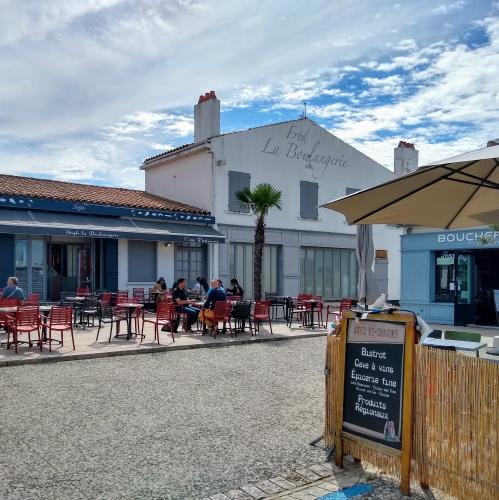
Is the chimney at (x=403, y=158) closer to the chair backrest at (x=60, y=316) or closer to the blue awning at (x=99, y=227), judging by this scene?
the blue awning at (x=99, y=227)

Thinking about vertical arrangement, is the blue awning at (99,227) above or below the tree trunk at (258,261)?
above

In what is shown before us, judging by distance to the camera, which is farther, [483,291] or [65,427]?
[483,291]

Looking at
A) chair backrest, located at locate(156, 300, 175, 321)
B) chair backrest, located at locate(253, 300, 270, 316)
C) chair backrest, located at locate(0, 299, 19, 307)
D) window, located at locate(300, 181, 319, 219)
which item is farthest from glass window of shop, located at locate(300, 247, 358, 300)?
chair backrest, located at locate(0, 299, 19, 307)

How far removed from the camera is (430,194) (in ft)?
18.1

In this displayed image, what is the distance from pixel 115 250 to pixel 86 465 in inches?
590

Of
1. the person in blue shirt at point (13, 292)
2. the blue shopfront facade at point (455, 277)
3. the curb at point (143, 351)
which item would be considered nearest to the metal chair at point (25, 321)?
the curb at point (143, 351)

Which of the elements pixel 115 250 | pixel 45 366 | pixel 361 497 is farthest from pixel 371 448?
pixel 115 250

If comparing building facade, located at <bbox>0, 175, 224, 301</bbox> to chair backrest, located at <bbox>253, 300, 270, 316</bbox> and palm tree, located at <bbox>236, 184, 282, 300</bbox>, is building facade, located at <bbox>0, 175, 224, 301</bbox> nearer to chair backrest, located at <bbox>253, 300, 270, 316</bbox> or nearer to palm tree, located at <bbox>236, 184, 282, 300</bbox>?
palm tree, located at <bbox>236, 184, 282, 300</bbox>

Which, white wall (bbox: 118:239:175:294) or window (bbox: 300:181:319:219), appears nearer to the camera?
white wall (bbox: 118:239:175:294)

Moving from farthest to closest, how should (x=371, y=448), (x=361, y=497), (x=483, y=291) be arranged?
(x=483, y=291), (x=371, y=448), (x=361, y=497)

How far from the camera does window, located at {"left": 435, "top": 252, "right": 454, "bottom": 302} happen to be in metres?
17.0

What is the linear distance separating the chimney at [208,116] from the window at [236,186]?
1916 mm

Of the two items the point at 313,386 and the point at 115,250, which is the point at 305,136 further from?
the point at 313,386

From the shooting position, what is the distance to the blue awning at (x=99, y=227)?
53.6 ft
